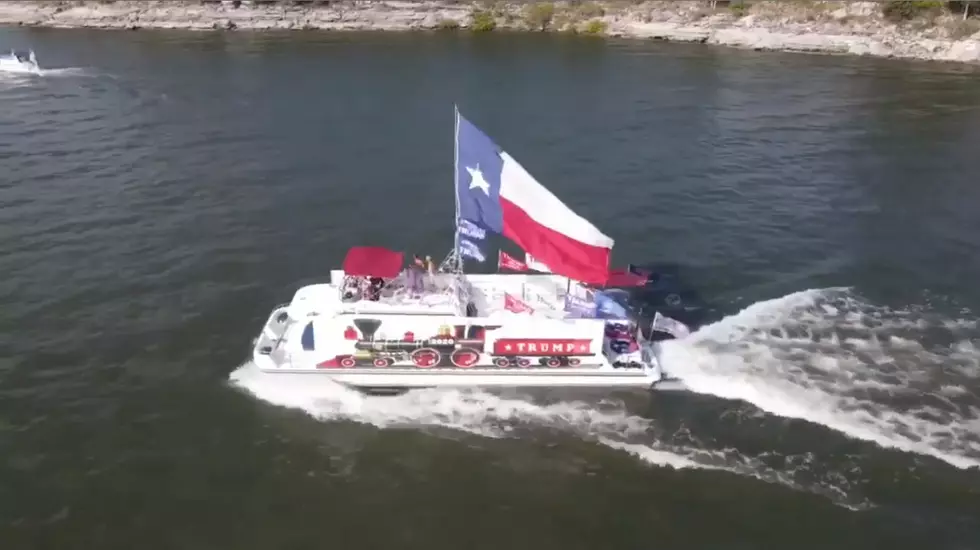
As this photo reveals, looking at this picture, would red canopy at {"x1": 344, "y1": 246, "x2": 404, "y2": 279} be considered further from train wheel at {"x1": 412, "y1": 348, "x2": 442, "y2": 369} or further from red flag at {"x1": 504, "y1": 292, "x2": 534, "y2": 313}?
red flag at {"x1": 504, "y1": 292, "x2": 534, "y2": 313}

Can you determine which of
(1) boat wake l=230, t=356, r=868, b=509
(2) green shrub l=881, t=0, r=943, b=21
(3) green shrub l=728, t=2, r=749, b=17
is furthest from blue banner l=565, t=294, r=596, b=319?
(2) green shrub l=881, t=0, r=943, b=21

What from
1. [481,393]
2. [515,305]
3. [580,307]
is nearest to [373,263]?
[515,305]

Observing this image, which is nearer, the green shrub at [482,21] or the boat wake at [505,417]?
the boat wake at [505,417]

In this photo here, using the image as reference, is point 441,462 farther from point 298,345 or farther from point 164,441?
point 164,441

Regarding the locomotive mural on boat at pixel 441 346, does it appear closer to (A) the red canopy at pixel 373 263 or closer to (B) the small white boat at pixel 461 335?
(B) the small white boat at pixel 461 335

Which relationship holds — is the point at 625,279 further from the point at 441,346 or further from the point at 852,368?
the point at 852,368

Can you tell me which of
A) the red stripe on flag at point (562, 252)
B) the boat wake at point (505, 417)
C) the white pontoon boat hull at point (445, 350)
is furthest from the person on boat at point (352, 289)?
the red stripe on flag at point (562, 252)
